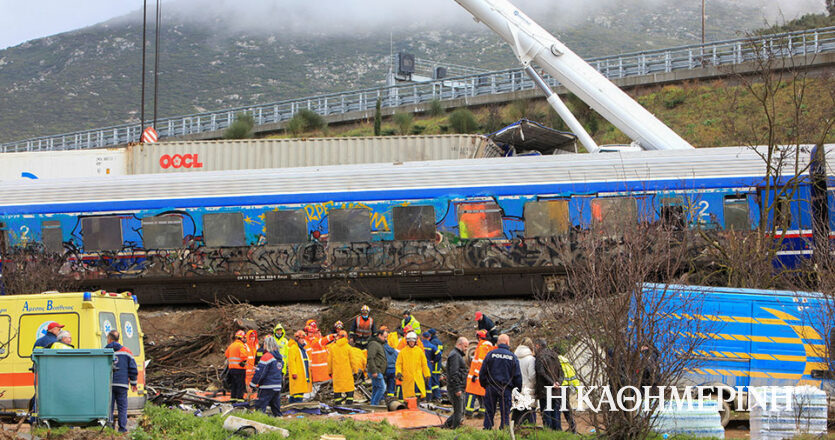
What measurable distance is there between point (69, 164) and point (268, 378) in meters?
19.9

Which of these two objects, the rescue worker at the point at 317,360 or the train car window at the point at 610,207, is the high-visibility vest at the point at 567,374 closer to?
the rescue worker at the point at 317,360

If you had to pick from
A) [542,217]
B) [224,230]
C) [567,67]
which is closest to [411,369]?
[542,217]

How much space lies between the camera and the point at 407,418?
1336cm

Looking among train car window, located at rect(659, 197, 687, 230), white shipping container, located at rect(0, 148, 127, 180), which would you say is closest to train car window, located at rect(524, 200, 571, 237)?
train car window, located at rect(659, 197, 687, 230)

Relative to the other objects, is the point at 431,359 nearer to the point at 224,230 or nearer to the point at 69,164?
the point at 224,230

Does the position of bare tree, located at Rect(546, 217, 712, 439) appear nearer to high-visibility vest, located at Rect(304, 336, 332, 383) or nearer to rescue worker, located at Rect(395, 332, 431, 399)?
rescue worker, located at Rect(395, 332, 431, 399)

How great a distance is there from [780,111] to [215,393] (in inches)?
1146

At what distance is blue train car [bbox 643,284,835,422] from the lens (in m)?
12.5

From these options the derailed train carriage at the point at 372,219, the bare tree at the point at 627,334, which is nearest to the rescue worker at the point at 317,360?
the derailed train carriage at the point at 372,219

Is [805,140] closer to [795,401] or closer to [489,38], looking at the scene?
[795,401]

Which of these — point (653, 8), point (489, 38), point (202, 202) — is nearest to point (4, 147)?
point (202, 202)

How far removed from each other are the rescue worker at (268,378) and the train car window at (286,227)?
7.30 metres

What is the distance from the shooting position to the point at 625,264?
10.5m

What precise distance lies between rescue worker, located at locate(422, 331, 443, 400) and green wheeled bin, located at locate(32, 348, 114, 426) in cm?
546
